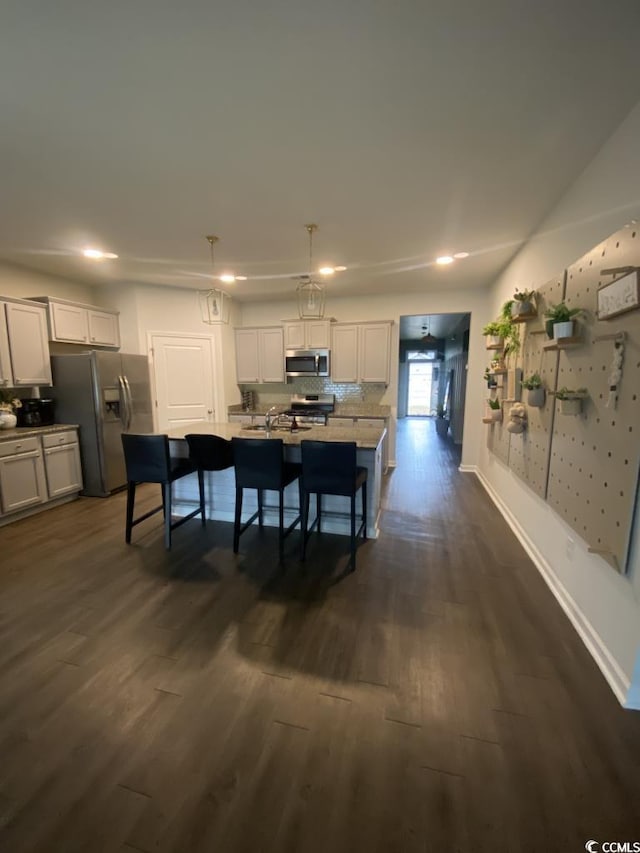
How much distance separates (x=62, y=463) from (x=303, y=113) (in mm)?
4115

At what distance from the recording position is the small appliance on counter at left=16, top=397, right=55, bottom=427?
3.74 meters

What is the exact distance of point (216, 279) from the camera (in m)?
4.38

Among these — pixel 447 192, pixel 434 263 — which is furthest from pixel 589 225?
pixel 434 263

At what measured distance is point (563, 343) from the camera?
78.9 inches

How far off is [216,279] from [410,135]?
322 centimetres

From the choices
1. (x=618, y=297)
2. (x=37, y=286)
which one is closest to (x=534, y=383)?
(x=618, y=297)

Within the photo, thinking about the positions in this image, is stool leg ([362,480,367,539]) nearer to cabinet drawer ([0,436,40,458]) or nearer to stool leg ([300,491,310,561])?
stool leg ([300,491,310,561])

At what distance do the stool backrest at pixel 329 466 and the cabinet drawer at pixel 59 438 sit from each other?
308 cm

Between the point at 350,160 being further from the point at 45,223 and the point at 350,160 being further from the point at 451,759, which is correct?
the point at 451,759

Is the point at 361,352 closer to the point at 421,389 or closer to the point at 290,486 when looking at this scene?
the point at 290,486

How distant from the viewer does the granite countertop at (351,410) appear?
4.99 metres

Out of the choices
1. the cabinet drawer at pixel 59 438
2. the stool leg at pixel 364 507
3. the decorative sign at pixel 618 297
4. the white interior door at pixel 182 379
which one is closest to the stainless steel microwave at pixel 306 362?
the white interior door at pixel 182 379

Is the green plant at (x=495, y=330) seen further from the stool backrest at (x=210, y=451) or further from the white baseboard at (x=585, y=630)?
the stool backrest at (x=210, y=451)

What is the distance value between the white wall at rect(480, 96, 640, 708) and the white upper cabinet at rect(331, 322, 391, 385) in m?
2.26
